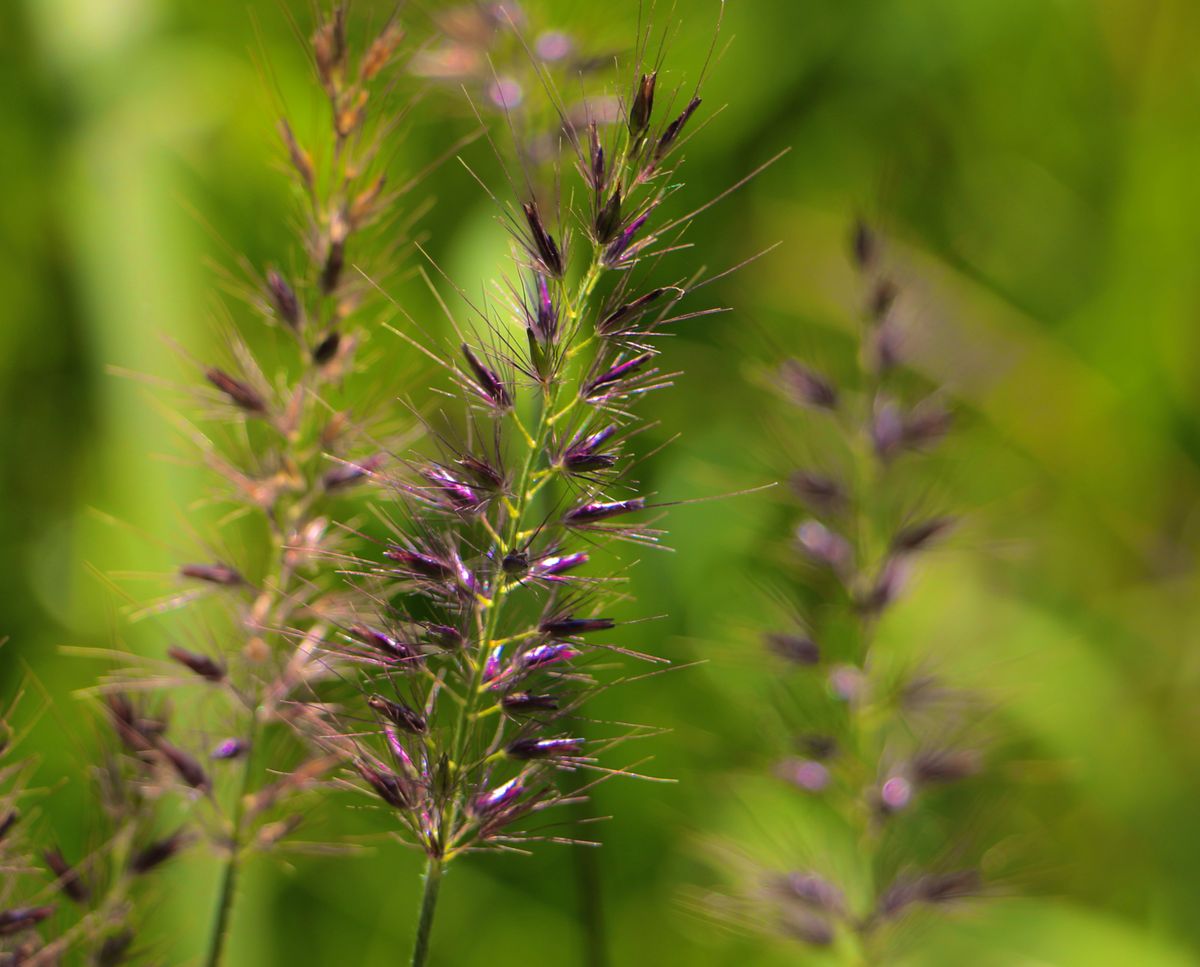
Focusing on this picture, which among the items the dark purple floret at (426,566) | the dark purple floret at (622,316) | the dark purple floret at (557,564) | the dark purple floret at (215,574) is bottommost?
the dark purple floret at (426,566)

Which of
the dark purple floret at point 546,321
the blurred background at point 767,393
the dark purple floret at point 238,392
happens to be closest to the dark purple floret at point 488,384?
the dark purple floret at point 546,321

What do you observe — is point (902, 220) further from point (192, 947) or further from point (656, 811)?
point (192, 947)

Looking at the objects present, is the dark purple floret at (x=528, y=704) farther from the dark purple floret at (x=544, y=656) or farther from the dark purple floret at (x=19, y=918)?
the dark purple floret at (x=19, y=918)

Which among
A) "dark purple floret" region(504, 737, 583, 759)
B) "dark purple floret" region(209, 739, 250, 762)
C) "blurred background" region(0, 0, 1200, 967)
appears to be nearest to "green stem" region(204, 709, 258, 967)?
"dark purple floret" region(209, 739, 250, 762)

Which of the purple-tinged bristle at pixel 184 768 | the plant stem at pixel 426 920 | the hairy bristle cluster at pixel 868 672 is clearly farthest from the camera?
the hairy bristle cluster at pixel 868 672

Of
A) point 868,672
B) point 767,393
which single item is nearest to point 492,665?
point 868,672

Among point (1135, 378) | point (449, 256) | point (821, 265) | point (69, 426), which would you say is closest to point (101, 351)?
point (69, 426)

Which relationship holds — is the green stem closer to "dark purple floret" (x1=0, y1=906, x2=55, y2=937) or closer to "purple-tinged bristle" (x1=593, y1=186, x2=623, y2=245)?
"dark purple floret" (x1=0, y1=906, x2=55, y2=937)
